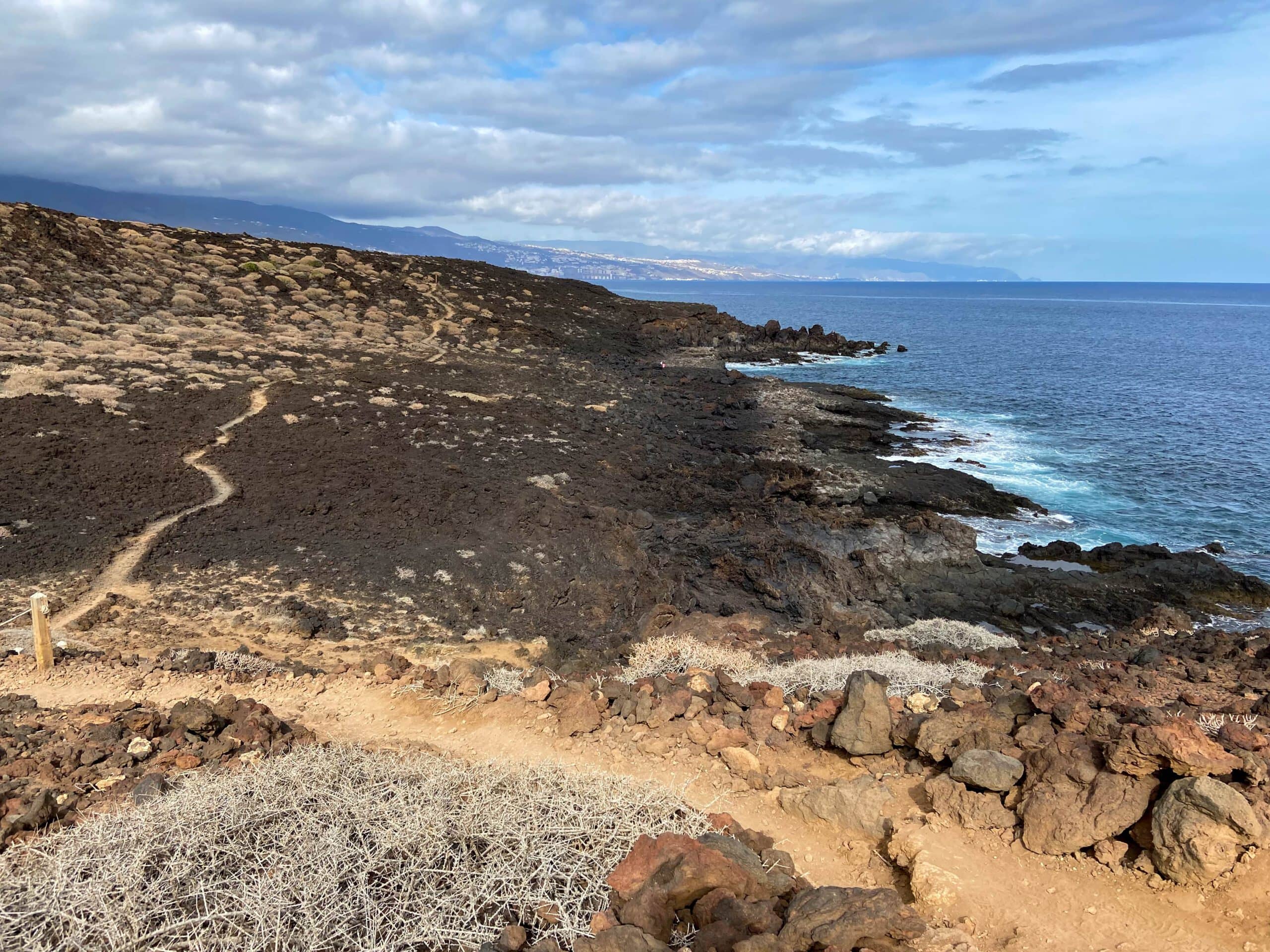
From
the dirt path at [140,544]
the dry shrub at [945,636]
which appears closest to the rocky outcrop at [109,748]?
the dirt path at [140,544]

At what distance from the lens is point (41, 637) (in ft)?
32.0

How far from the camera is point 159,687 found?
959cm

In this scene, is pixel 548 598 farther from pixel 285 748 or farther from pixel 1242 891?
pixel 1242 891

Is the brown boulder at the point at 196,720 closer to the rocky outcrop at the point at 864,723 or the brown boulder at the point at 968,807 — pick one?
the rocky outcrop at the point at 864,723

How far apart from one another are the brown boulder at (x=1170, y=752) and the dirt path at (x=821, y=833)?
0.63 meters

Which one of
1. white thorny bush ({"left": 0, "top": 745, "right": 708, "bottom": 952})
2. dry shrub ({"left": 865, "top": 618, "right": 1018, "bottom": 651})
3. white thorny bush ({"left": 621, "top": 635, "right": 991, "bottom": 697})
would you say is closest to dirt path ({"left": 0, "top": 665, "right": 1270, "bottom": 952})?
white thorny bush ({"left": 621, "top": 635, "right": 991, "bottom": 697})

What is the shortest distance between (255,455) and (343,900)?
1686cm

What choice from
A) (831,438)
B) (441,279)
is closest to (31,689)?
(831,438)

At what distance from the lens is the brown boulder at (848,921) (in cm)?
459

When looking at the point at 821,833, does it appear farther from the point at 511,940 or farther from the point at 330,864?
the point at 330,864

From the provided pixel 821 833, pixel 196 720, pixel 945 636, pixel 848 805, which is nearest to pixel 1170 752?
pixel 848 805

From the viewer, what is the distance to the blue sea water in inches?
889

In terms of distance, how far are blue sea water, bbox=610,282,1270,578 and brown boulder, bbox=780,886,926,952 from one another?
16.9 meters

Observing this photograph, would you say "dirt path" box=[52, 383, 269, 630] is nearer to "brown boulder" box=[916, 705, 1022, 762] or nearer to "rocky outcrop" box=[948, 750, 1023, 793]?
"brown boulder" box=[916, 705, 1022, 762]
